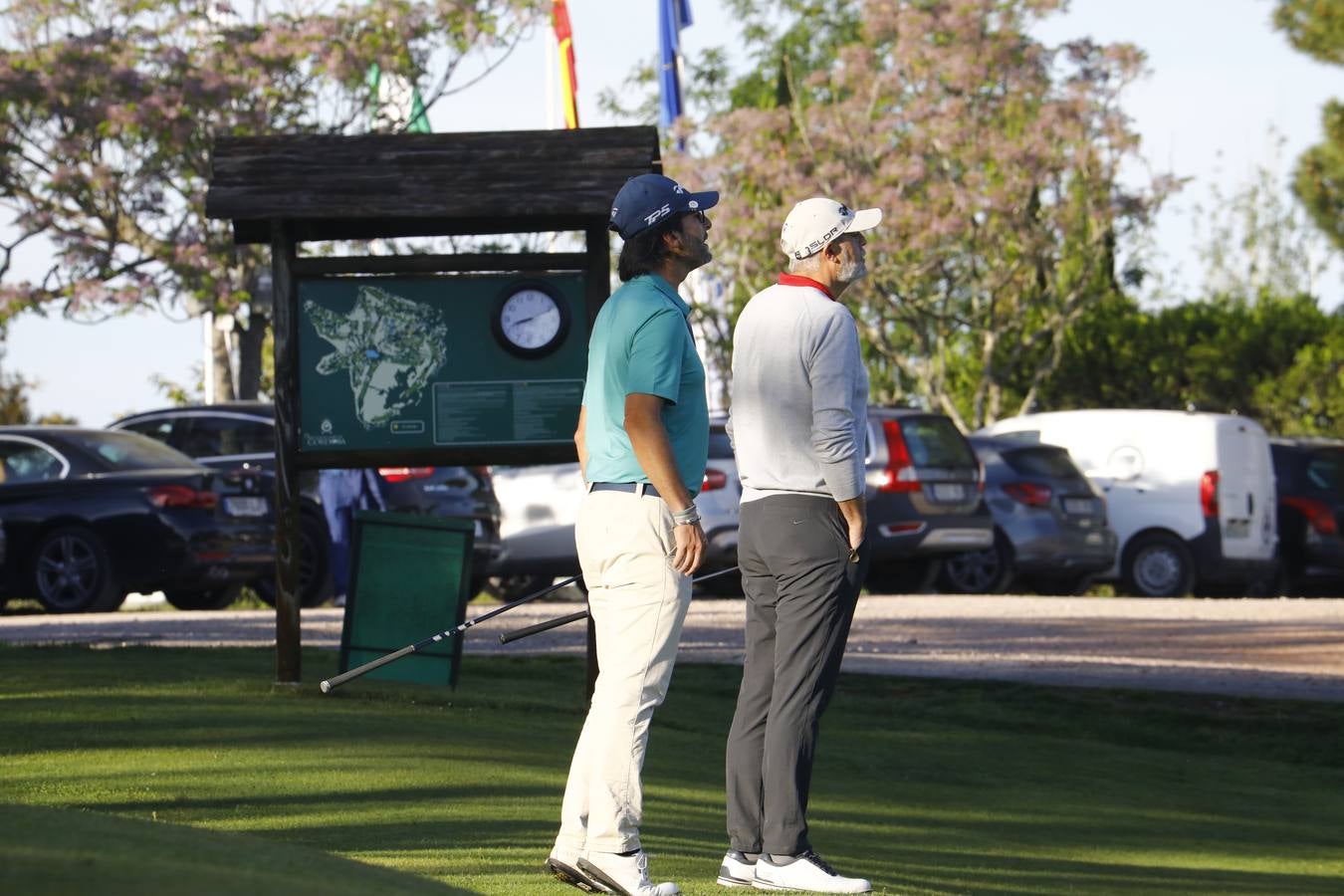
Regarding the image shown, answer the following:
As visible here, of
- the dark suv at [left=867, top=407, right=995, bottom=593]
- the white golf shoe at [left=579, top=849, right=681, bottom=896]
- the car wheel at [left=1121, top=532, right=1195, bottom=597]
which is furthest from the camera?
the car wheel at [left=1121, top=532, right=1195, bottom=597]

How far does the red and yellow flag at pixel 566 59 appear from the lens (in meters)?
30.4

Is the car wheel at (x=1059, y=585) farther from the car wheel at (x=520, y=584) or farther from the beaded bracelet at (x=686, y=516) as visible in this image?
the beaded bracelet at (x=686, y=516)

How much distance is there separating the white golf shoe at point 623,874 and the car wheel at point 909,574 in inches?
667

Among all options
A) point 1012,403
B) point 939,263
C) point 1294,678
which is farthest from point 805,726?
point 1012,403

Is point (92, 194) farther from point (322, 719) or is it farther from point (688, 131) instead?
point (322, 719)

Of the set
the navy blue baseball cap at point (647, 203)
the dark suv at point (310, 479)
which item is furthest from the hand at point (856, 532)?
the dark suv at point (310, 479)

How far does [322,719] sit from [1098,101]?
24819 millimetres

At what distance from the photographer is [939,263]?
3472 centimetres

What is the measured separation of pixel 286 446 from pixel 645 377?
609 centimetres

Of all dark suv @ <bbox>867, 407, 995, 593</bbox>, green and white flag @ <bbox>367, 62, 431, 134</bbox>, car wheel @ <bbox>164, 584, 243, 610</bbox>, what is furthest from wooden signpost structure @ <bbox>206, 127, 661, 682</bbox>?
green and white flag @ <bbox>367, 62, 431, 134</bbox>

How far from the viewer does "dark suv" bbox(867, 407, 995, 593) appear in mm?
21109

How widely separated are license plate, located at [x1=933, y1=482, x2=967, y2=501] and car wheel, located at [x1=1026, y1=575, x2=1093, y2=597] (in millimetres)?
3672

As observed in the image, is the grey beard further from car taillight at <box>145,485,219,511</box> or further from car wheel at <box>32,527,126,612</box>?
car wheel at <box>32,527,126,612</box>

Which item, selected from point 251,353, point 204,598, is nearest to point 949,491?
point 204,598
